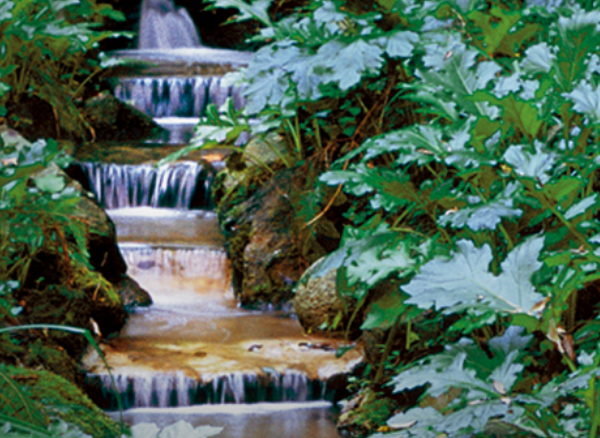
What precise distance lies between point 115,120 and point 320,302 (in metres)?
4.69

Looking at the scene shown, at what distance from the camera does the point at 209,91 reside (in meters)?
8.42

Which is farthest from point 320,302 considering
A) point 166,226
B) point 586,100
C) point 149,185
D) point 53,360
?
point 149,185

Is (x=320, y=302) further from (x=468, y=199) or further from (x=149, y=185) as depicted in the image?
(x=149, y=185)

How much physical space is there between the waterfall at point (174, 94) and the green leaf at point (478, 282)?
6964 millimetres

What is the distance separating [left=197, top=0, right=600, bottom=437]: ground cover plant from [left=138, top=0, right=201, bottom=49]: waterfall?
300 inches

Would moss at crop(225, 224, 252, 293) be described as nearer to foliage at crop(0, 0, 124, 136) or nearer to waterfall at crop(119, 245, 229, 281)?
waterfall at crop(119, 245, 229, 281)

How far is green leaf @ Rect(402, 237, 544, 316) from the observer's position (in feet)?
5.08

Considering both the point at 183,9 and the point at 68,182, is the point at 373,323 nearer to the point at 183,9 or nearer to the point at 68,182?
the point at 68,182

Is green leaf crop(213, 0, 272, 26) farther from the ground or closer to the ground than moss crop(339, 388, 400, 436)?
farther from the ground

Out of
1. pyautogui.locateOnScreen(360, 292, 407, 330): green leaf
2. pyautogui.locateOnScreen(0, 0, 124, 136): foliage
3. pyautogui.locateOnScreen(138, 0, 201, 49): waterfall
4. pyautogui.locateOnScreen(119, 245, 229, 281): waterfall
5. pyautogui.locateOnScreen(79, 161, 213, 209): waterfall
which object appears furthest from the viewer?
pyautogui.locateOnScreen(138, 0, 201, 49): waterfall

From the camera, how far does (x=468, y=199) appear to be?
2180mm

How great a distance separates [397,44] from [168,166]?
12.8 feet

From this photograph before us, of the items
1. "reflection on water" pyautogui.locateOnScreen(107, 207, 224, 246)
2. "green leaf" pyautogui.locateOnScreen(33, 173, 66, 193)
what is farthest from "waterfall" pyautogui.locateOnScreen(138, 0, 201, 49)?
"green leaf" pyautogui.locateOnScreen(33, 173, 66, 193)

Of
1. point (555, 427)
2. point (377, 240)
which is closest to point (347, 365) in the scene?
point (377, 240)
